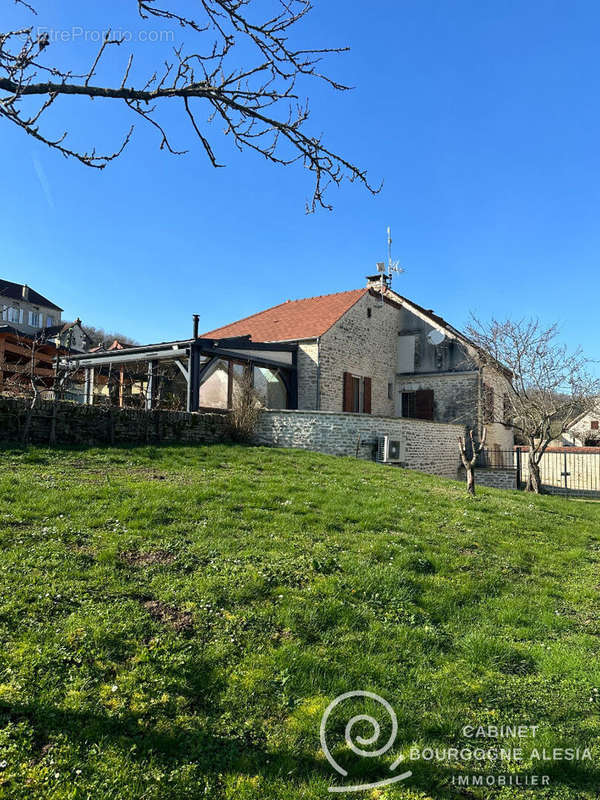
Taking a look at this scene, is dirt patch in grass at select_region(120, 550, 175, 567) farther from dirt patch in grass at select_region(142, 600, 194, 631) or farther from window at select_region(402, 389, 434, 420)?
window at select_region(402, 389, 434, 420)

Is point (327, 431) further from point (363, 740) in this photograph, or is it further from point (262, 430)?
point (363, 740)

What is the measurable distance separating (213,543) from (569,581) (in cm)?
465

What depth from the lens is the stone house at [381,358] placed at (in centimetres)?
2172

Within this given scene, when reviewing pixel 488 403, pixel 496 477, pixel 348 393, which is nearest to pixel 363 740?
pixel 348 393

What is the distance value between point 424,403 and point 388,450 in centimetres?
894

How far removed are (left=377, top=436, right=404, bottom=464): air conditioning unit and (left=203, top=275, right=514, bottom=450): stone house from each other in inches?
163

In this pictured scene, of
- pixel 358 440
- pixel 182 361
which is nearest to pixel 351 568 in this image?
pixel 358 440

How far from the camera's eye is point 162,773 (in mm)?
2801

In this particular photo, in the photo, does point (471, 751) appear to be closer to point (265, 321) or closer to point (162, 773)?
point (162, 773)

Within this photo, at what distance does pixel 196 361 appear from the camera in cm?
1688

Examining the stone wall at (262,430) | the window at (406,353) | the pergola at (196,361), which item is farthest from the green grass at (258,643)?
the window at (406,353)

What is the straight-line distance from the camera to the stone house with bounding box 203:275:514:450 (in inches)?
855

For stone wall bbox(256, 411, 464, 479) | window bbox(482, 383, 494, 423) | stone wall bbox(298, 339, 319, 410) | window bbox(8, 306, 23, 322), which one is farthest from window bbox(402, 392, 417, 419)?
window bbox(8, 306, 23, 322)

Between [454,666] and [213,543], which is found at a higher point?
[213,543]
